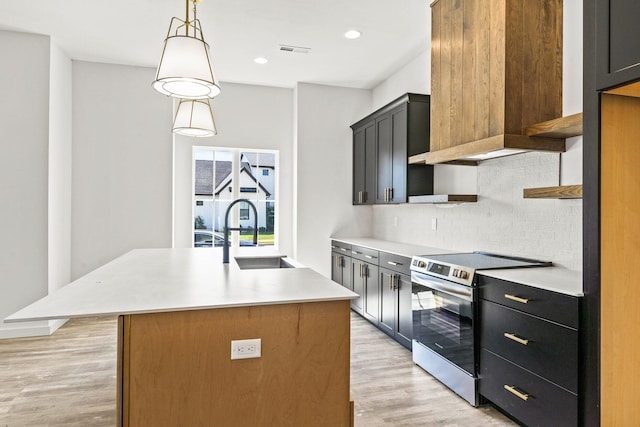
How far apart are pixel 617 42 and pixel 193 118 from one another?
2860mm

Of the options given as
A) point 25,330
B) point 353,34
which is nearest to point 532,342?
point 353,34

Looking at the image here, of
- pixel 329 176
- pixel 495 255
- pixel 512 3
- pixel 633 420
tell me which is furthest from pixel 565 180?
pixel 329 176

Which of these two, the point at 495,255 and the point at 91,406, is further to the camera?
the point at 495,255

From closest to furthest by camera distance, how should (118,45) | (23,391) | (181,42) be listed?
(181,42)
(23,391)
(118,45)

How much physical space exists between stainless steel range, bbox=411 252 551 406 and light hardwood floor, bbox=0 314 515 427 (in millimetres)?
136

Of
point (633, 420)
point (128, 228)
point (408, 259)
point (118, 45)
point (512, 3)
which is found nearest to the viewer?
point (633, 420)

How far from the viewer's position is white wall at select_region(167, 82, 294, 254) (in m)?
5.30

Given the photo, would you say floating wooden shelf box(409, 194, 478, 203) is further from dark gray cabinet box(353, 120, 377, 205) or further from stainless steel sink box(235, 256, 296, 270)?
stainless steel sink box(235, 256, 296, 270)

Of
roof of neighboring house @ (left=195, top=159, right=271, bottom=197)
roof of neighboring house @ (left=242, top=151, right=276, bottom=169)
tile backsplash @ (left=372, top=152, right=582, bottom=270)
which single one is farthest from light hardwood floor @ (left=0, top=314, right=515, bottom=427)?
roof of neighboring house @ (left=242, top=151, right=276, bottom=169)

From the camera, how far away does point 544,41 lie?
271 cm

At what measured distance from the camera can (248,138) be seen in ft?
18.3

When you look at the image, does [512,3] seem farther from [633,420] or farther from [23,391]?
[23,391]

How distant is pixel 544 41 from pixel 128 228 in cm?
477

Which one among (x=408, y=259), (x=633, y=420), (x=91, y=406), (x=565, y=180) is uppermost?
(x=565, y=180)
